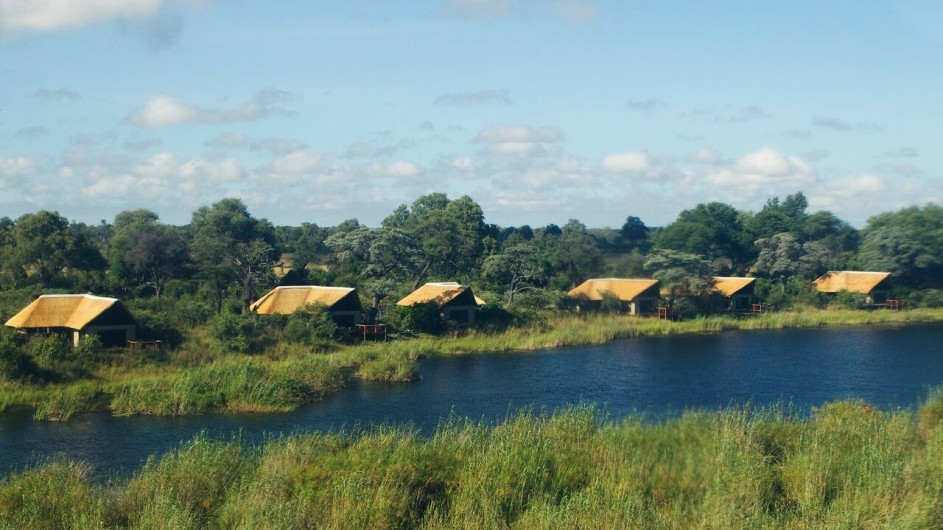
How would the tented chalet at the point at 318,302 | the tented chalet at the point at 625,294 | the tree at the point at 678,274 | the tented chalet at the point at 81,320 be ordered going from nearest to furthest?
1. the tented chalet at the point at 81,320
2. the tented chalet at the point at 318,302
3. the tented chalet at the point at 625,294
4. the tree at the point at 678,274

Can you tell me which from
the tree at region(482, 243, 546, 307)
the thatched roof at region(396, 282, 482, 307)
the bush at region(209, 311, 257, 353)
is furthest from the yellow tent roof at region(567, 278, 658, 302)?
the bush at region(209, 311, 257, 353)

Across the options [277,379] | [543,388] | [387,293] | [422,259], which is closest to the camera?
[277,379]

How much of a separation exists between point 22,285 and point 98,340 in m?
16.6

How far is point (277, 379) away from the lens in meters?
24.1

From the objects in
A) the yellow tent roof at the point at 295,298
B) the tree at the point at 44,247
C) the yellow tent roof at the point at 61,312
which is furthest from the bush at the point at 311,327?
the tree at the point at 44,247

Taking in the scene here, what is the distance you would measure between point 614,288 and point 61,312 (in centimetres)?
2608

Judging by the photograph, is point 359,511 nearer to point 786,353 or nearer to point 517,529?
point 517,529

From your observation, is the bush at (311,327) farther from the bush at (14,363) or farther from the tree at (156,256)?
the tree at (156,256)

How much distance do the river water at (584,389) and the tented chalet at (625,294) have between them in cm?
462

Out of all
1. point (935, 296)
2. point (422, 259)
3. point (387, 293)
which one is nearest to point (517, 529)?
point (387, 293)

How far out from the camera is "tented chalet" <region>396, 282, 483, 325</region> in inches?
1463

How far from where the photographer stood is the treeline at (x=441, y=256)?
41344 millimetres

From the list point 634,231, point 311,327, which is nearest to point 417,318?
point 311,327

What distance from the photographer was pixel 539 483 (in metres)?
11.9
